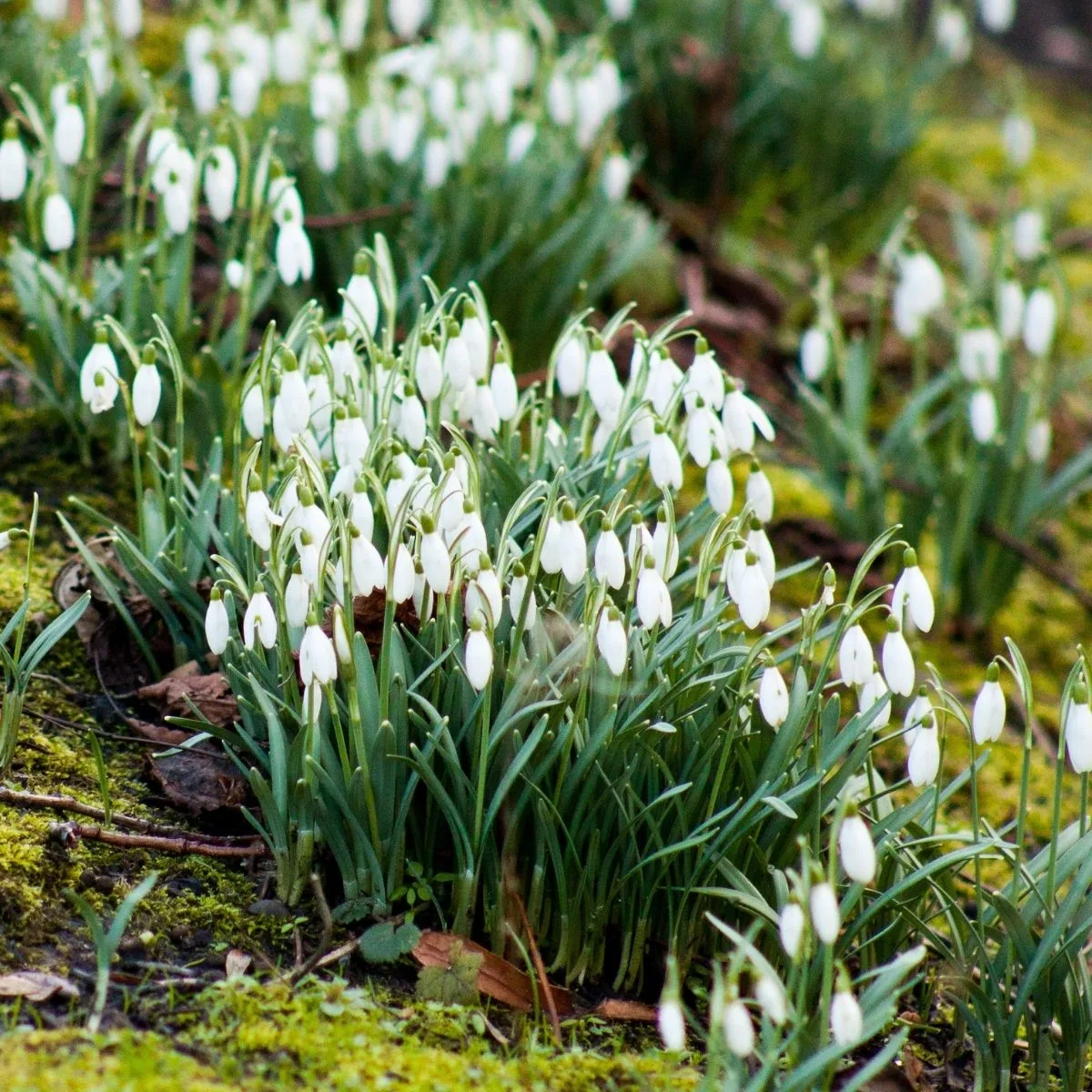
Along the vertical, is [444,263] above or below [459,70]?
below

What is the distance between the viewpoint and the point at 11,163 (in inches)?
106

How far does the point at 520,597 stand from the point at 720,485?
16.5 inches

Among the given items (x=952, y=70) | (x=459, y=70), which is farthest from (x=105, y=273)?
(x=952, y=70)

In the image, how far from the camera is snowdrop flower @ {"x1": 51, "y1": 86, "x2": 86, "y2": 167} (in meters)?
2.79

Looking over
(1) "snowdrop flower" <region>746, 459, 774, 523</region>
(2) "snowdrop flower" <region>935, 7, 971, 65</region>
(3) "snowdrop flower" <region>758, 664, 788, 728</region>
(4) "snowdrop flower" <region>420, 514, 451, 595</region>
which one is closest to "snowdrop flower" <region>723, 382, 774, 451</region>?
(1) "snowdrop flower" <region>746, 459, 774, 523</region>

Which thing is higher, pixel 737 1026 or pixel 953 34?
pixel 953 34

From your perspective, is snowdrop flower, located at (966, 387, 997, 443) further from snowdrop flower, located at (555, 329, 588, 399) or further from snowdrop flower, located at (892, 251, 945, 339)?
snowdrop flower, located at (555, 329, 588, 399)

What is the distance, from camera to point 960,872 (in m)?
2.81

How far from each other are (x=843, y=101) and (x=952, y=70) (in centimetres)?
276

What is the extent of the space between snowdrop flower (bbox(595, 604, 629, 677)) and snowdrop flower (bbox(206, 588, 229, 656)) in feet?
1.90

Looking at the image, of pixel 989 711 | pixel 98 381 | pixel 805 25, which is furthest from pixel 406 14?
pixel 989 711

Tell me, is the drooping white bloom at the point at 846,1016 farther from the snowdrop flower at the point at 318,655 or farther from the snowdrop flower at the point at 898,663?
the snowdrop flower at the point at 318,655

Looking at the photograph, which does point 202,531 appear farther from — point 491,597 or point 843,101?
point 843,101

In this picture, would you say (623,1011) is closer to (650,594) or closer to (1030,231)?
(650,594)
